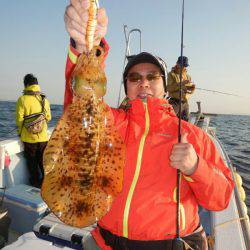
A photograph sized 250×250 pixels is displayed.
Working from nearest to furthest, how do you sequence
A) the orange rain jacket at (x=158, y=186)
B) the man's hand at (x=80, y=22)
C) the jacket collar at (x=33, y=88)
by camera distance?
the man's hand at (x=80, y=22) → the orange rain jacket at (x=158, y=186) → the jacket collar at (x=33, y=88)

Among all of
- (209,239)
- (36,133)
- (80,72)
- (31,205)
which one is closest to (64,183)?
(80,72)

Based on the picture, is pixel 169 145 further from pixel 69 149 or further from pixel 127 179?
pixel 69 149

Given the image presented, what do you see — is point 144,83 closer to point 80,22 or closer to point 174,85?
point 80,22

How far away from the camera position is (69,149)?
6.99ft

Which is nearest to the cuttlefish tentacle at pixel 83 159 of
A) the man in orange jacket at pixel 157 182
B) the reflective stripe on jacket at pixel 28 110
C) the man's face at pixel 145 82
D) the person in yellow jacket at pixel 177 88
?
the man in orange jacket at pixel 157 182

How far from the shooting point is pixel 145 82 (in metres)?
3.01

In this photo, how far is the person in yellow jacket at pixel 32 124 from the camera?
7.71 m

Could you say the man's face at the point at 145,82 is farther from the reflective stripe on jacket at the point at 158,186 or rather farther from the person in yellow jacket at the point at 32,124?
the person in yellow jacket at the point at 32,124

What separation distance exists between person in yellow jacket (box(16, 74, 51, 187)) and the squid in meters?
5.85

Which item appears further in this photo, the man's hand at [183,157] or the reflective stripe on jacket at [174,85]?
the reflective stripe on jacket at [174,85]

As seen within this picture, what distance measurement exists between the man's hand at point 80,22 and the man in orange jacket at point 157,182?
0.02 m

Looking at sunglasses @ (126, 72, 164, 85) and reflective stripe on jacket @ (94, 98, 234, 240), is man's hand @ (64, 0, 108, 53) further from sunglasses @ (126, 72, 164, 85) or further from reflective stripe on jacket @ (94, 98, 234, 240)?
reflective stripe on jacket @ (94, 98, 234, 240)

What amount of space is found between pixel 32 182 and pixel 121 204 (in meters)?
5.83

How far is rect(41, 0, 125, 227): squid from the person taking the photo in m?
2.12
